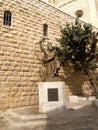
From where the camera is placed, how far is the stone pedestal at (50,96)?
22.8ft

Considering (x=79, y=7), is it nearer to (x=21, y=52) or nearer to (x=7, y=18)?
(x=7, y=18)

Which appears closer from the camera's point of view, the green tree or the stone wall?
the stone wall

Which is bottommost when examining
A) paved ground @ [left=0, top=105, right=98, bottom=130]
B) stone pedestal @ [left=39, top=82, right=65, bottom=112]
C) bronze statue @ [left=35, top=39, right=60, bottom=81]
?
paved ground @ [left=0, top=105, right=98, bottom=130]

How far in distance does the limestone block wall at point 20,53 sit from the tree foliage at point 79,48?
5.15ft

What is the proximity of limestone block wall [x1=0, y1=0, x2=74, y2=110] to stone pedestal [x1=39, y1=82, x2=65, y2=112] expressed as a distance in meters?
1.31

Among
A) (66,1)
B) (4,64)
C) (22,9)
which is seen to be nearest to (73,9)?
(66,1)

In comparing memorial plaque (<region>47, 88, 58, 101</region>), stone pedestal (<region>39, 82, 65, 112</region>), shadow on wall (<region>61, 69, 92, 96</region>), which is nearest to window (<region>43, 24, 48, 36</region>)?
shadow on wall (<region>61, 69, 92, 96</region>)

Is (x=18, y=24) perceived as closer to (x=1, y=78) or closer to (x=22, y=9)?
(x=22, y=9)

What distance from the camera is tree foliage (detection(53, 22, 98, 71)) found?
9.53m

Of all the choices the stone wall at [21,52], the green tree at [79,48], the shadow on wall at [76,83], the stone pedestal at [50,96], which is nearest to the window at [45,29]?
the stone wall at [21,52]

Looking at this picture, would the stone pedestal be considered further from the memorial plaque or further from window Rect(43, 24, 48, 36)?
window Rect(43, 24, 48, 36)

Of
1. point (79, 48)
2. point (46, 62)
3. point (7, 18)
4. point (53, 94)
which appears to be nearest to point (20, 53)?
point (46, 62)

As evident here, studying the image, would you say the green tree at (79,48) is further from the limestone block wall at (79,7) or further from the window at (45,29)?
the limestone block wall at (79,7)

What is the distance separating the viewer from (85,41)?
958 cm
